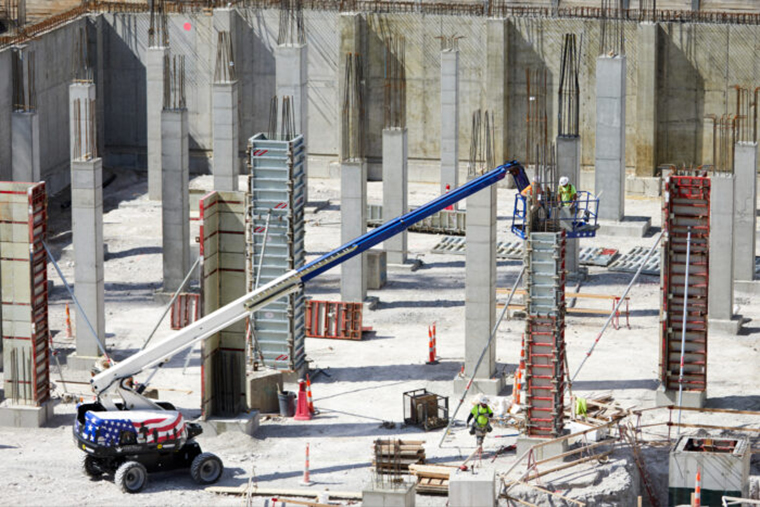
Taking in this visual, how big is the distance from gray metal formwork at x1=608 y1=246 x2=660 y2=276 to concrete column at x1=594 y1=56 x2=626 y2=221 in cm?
254

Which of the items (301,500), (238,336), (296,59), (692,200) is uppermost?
(296,59)

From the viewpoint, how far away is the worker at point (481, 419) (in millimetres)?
33750

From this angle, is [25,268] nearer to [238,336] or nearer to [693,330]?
[238,336]

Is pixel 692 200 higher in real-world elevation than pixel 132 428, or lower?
higher

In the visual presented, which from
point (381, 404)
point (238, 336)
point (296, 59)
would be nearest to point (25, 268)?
point (238, 336)

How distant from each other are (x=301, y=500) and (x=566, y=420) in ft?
21.3

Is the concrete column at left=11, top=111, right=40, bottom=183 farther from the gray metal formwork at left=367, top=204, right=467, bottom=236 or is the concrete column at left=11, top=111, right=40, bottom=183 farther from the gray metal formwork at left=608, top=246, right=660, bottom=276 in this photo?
the gray metal formwork at left=608, top=246, right=660, bottom=276

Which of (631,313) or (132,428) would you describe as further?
(631,313)

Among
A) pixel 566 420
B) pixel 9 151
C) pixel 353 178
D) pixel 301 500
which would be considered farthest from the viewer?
pixel 9 151

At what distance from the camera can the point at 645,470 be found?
3359 centimetres

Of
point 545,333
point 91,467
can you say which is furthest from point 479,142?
point 91,467

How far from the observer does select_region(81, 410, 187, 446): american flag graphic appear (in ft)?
105

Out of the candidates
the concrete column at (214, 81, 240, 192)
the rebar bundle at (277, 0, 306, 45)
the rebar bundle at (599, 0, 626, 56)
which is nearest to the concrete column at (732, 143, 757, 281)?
the rebar bundle at (599, 0, 626, 56)

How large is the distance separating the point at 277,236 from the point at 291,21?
18.2 meters
